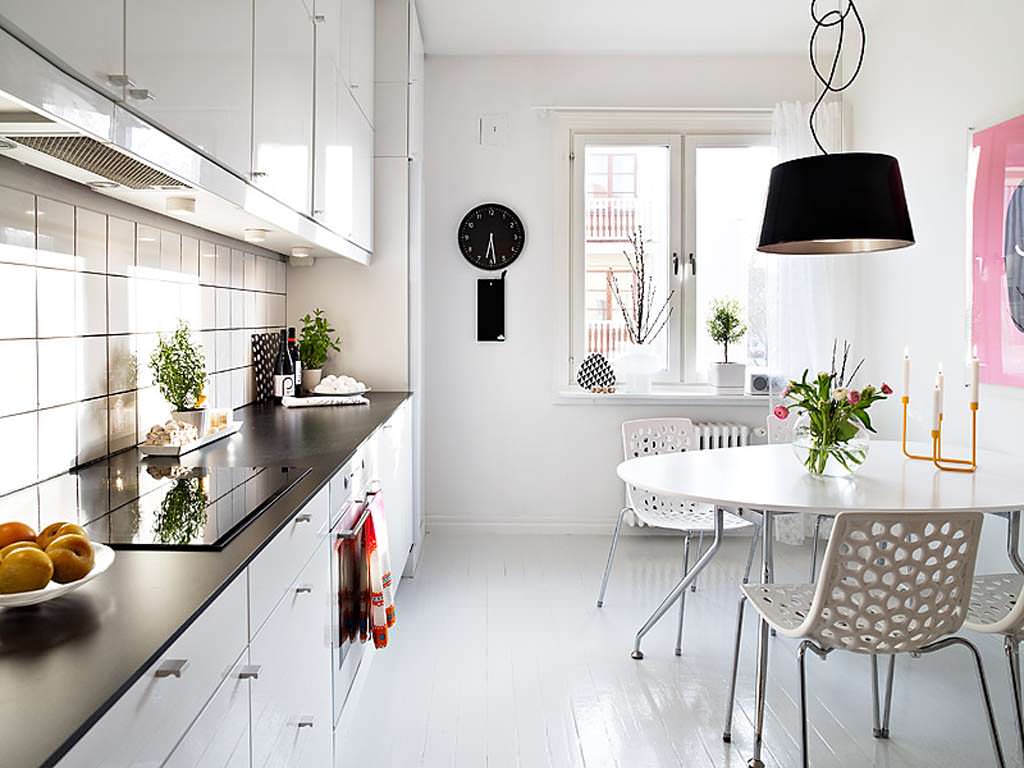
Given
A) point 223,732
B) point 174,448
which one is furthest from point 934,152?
point 223,732

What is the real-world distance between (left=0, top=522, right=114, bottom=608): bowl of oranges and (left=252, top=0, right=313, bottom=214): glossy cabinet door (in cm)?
122

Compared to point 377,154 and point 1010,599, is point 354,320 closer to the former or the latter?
point 377,154

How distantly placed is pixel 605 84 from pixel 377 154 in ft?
4.96

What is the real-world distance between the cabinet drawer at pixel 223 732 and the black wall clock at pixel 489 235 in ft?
12.1

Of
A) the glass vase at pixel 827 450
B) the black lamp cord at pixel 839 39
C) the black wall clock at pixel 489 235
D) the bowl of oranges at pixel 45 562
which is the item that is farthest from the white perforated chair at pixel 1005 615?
the black wall clock at pixel 489 235

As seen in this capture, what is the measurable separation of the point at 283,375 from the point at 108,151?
2.24 m

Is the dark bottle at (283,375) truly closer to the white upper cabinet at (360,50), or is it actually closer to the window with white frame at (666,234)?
the white upper cabinet at (360,50)

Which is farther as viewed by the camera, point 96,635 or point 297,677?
point 297,677

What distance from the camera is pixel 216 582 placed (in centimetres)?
120

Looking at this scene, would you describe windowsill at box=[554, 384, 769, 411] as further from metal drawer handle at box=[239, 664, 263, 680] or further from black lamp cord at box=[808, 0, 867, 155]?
metal drawer handle at box=[239, 664, 263, 680]

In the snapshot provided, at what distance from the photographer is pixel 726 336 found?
15.7 ft

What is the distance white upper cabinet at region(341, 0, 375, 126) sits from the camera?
3.33m

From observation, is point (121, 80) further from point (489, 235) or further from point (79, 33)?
point (489, 235)

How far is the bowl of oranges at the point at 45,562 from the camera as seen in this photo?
1.03 meters
